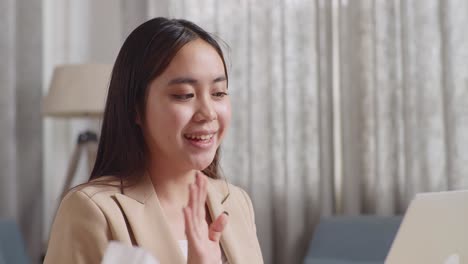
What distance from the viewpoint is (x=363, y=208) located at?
11.2 feet

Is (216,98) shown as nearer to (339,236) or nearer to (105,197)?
(105,197)

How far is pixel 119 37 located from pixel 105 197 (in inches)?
121

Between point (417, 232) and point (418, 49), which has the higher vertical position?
point (418, 49)

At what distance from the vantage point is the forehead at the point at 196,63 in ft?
4.26

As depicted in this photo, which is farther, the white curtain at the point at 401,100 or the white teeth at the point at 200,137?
the white curtain at the point at 401,100

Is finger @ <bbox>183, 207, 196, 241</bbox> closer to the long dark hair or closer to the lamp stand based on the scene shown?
the long dark hair

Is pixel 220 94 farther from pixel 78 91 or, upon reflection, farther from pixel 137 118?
pixel 78 91

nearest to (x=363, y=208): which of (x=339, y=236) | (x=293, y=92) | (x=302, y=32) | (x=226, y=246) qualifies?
(x=339, y=236)

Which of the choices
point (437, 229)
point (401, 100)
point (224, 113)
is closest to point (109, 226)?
point (224, 113)

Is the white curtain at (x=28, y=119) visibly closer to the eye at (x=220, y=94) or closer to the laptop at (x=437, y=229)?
the eye at (x=220, y=94)

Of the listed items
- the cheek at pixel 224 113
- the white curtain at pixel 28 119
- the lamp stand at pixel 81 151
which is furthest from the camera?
the white curtain at pixel 28 119

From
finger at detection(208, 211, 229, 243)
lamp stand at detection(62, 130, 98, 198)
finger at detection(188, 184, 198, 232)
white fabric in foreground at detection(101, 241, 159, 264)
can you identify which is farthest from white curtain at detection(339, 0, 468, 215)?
white fabric in foreground at detection(101, 241, 159, 264)

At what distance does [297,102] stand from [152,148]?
7.47 feet

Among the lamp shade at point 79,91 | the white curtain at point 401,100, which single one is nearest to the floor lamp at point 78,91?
the lamp shade at point 79,91
